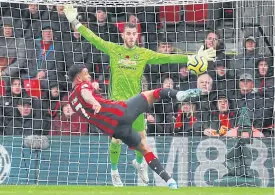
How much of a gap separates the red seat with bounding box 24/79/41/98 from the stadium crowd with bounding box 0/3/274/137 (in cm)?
2

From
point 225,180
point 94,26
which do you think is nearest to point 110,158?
point 225,180

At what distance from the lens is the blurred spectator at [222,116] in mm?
16219

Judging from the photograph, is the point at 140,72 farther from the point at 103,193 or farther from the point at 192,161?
the point at 103,193

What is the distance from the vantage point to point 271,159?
612 inches

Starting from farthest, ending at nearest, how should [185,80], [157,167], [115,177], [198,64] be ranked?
[185,80]
[115,177]
[198,64]
[157,167]

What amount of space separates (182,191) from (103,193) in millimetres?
1203

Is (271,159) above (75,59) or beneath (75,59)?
beneath

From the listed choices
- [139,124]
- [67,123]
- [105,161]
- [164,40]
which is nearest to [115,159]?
[139,124]

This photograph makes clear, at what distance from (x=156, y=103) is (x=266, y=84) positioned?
6.60 feet

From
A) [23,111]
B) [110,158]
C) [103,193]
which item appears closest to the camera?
[103,193]

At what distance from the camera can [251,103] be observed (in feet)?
53.3

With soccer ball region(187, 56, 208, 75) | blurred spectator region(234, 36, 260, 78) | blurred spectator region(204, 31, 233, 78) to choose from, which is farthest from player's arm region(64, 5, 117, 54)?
blurred spectator region(234, 36, 260, 78)

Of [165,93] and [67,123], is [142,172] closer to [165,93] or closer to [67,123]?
[67,123]

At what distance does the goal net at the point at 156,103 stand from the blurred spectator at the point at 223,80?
0.02 metres
